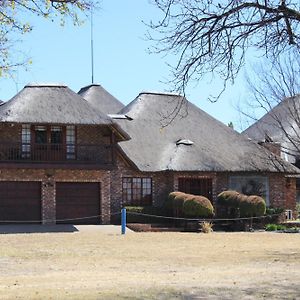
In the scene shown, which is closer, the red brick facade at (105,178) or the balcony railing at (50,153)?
the balcony railing at (50,153)

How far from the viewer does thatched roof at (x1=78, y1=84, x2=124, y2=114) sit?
41344mm

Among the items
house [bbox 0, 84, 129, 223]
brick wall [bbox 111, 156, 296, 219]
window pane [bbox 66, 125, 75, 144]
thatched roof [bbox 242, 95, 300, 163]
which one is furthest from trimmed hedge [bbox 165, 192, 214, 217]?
thatched roof [bbox 242, 95, 300, 163]

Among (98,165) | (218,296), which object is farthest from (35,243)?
(218,296)

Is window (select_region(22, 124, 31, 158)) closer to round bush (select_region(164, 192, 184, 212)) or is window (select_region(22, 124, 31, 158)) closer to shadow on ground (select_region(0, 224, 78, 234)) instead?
shadow on ground (select_region(0, 224, 78, 234))

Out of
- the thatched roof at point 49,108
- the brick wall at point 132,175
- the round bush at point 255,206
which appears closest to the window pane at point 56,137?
the thatched roof at point 49,108

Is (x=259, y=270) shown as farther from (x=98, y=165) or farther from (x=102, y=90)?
(x=102, y=90)

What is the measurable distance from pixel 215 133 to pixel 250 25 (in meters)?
28.2

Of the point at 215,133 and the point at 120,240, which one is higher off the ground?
the point at 215,133

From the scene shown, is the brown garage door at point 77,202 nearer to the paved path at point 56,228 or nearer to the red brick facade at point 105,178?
the red brick facade at point 105,178

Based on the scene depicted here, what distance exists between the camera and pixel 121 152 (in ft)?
112

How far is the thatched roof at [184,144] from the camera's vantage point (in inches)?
1375

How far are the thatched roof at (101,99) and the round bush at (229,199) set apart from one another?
1005cm

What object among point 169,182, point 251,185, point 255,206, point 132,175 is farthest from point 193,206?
point 251,185

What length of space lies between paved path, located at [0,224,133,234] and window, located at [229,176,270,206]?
27.6 feet
